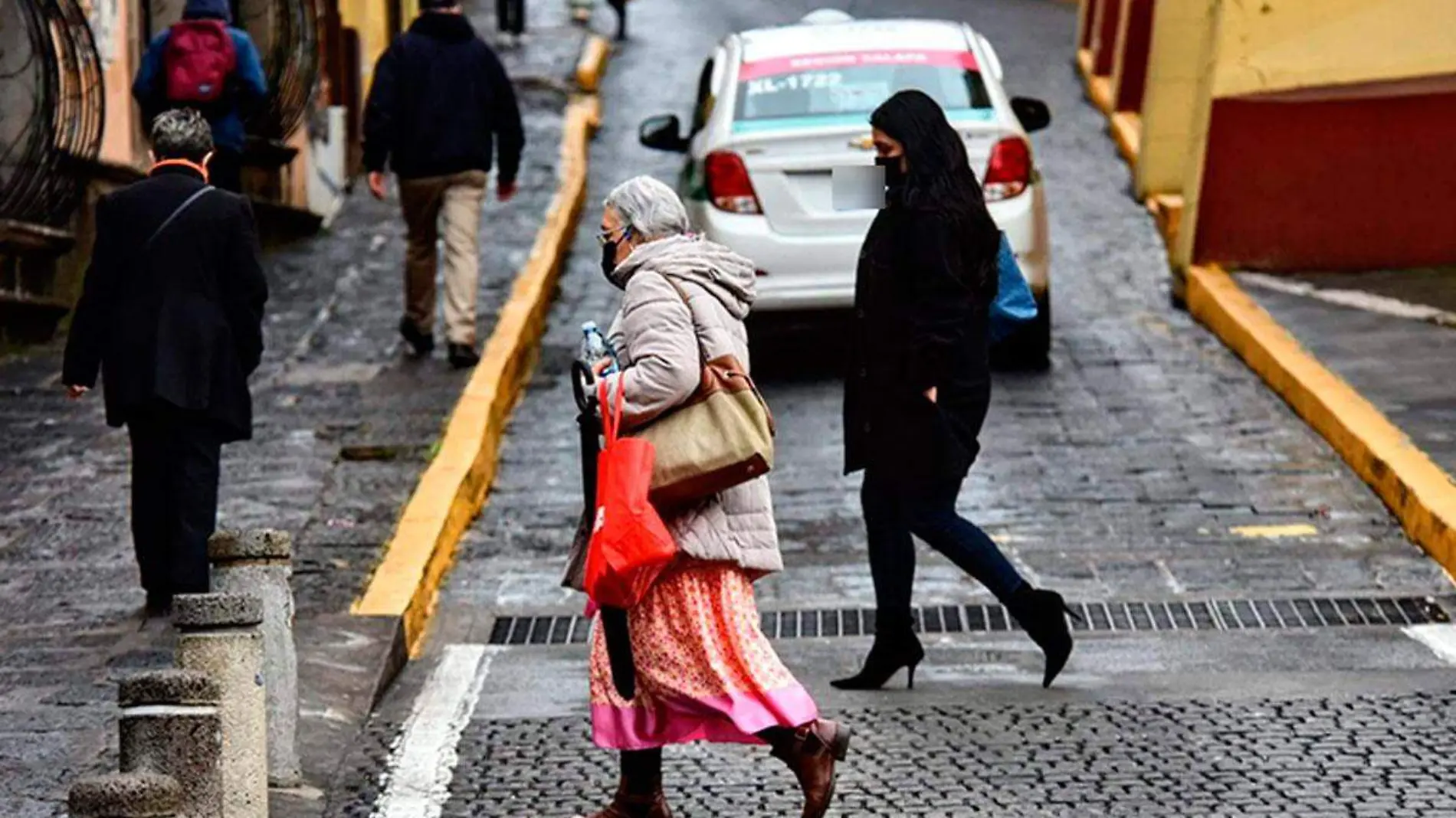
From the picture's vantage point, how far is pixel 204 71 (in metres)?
12.6

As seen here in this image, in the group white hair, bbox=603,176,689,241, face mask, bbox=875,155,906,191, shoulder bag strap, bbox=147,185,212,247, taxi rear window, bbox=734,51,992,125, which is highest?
white hair, bbox=603,176,689,241

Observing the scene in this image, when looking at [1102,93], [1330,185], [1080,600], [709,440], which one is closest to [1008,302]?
[1080,600]

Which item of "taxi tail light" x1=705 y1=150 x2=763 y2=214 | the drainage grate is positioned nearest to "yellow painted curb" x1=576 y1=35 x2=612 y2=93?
"taxi tail light" x1=705 y1=150 x2=763 y2=214

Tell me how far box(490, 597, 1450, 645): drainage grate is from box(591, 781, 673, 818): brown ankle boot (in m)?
2.47

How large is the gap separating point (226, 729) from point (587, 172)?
552 inches

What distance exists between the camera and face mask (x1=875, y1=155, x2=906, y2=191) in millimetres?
7570

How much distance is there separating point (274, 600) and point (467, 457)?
14.1ft

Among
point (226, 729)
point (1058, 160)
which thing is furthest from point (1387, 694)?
point (1058, 160)

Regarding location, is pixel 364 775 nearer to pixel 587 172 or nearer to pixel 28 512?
pixel 28 512

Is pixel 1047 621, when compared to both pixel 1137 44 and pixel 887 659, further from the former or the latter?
pixel 1137 44

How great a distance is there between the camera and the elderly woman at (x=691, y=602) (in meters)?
6.25

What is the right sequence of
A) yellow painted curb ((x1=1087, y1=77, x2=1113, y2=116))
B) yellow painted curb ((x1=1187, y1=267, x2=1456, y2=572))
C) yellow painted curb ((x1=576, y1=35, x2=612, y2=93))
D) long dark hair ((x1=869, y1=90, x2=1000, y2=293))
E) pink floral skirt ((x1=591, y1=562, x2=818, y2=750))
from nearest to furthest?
pink floral skirt ((x1=591, y1=562, x2=818, y2=750)) < long dark hair ((x1=869, y1=90, x2=1000, y2=293)) < yellow painted curb ((x1=1187, y1=267, x2=1456, y2=572)) < yellow painted curb ((x1=1087, y1=77, x2=1113, y2=116)) < yellow painted curb ((x1=576, y1=35, x2=612, y2=93))

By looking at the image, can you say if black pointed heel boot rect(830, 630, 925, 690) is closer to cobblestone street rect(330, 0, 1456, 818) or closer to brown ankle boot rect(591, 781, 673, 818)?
cobblestone street rect(330, 0, 1456, 818)

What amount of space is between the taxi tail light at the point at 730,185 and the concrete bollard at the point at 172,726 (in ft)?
24.8
